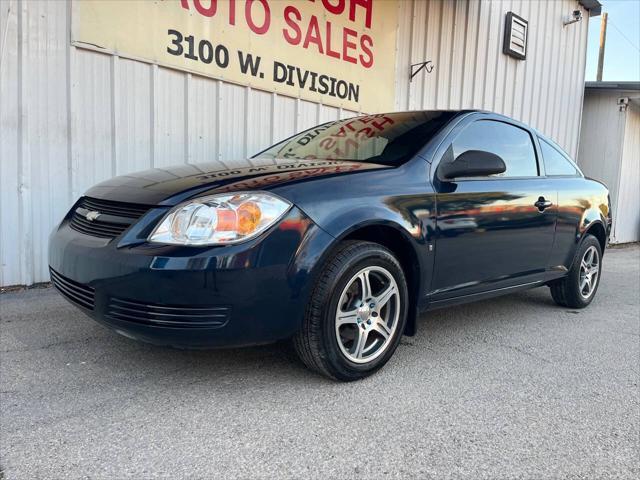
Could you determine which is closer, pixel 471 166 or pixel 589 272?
pixel 471 166

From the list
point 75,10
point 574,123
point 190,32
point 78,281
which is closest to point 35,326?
point 78,281

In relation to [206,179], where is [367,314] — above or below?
below

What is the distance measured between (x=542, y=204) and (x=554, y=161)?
0.66 m

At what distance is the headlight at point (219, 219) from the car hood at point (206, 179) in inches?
2.7

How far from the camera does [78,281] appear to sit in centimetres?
251

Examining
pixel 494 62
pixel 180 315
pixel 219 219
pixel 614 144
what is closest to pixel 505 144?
pixel 219 219

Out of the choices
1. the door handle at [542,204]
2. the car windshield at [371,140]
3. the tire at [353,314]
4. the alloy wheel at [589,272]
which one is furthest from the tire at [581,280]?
the tire at [353,314]

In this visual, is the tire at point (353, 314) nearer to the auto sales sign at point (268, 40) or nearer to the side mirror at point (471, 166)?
the side mirror at point (471, 166)

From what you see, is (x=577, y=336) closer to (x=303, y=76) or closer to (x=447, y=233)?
(x=447, y=233)

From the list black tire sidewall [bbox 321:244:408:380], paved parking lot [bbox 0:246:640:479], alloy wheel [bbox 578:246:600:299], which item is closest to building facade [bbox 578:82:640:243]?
alloy wheel [bbox 578:246:600:299]

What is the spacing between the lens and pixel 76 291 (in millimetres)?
2555

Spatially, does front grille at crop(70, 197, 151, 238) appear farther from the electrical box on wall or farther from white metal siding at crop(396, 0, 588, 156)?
the electrical box on wall

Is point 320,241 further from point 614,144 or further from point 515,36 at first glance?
point 614,144

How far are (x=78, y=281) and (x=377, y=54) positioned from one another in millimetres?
5578
